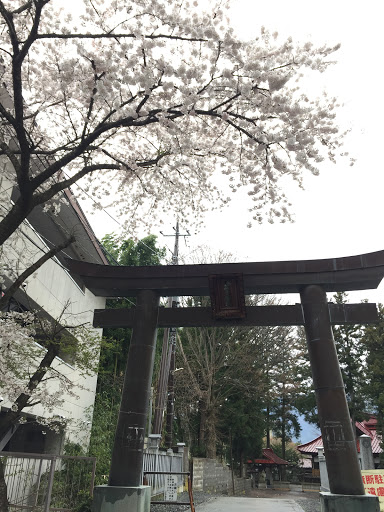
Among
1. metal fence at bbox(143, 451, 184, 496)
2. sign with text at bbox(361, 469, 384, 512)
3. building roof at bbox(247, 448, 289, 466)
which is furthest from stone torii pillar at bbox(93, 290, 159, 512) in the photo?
building roof at bbox(247, 448, 289, 466)

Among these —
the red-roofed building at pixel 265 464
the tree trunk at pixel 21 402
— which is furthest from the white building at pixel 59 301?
the red-roofed building at pixel 265 464

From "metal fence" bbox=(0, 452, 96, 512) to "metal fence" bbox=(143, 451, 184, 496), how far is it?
1851 millimetres

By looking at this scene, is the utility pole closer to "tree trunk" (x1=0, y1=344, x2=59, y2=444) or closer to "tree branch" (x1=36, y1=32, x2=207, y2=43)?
"tree trunk" (x1=0, y1=344, x2=59, y2=444)

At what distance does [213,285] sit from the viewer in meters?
8.80

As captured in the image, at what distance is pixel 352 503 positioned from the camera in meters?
6.82

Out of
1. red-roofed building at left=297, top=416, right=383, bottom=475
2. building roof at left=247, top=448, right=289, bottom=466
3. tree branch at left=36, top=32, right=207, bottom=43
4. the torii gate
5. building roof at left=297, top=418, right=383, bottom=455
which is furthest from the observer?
building roof at left=247, top=448, right=289, bottom=466

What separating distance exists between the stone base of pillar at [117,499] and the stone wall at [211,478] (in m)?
10.5

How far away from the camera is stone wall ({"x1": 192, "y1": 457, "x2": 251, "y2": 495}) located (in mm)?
18097

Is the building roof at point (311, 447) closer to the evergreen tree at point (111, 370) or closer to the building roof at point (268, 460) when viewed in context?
the building roof at point (268, 460)

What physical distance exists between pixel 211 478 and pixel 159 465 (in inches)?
324

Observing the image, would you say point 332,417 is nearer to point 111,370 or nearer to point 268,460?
point 111,370

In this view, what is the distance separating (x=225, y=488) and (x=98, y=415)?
11.4m

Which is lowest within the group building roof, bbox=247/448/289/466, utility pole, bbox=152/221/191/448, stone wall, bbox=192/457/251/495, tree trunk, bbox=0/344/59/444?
stone wall, bbox=192/457/251/495

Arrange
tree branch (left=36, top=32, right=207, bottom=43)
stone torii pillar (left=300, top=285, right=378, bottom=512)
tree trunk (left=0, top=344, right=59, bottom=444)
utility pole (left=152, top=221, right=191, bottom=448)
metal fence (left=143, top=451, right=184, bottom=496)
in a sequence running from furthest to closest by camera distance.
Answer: utility pole (left=152, top=221, right=191, bottom=448) → metal fence (left=143, top=451, right=184, bottom=496) → stone torii pillar (left=300, top=285, right=378, bottom=512) → tree trunk (left=0, top=344, right=59, bottom=444) → tree branch (left=36, top=32, right=207, bottom=43)
